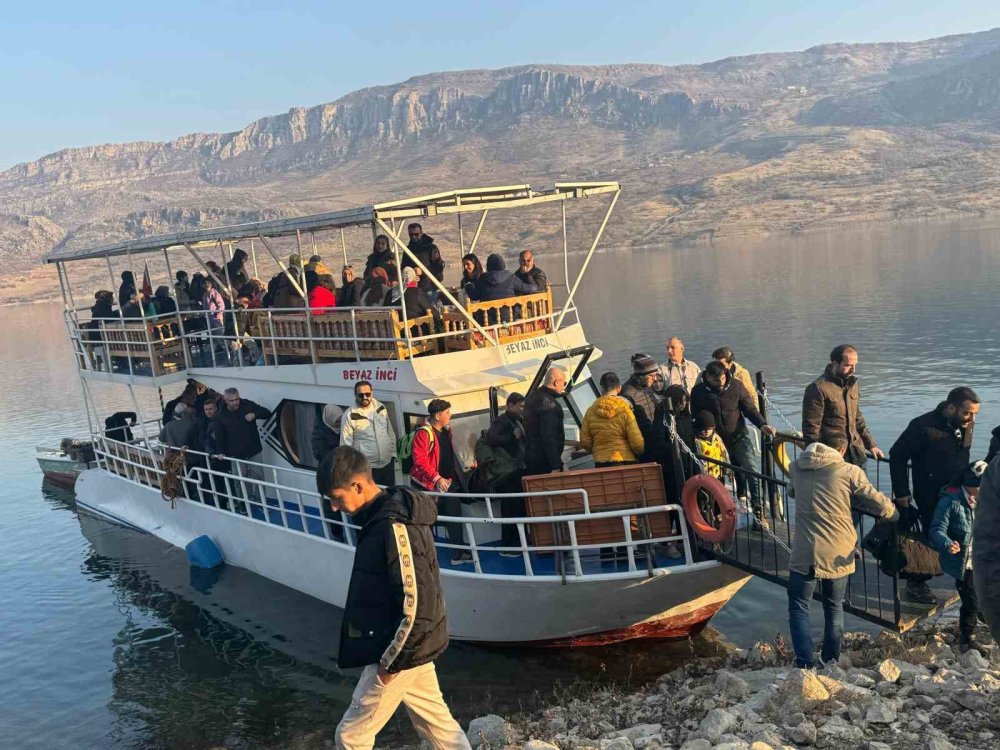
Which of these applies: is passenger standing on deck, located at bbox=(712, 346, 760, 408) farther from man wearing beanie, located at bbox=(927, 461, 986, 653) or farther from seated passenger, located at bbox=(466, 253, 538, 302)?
seated passenger, located at bbox=(466, 253, 538, 302)

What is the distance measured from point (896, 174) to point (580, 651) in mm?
143698

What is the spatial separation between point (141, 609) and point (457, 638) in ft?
21.5

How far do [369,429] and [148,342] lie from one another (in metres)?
5.69

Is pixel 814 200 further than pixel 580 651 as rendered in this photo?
Yes

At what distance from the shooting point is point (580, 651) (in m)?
9.86

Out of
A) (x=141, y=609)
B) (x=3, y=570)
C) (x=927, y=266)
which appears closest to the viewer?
(x=141, y=609)

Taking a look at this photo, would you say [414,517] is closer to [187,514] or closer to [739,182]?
[187,514]

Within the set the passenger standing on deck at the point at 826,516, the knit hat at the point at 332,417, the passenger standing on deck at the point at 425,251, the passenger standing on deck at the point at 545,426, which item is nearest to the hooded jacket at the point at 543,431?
the passenger standing on deck at the point at 545,426

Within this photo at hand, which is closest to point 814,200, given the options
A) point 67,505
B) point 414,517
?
point 67,505

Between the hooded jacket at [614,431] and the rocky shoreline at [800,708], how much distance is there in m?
2.24

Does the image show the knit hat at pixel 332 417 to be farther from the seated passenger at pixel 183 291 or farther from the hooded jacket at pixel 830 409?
the hooded jacket at pixel 830 409

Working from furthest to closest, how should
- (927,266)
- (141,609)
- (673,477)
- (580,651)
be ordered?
(927,266), (141,609), (580,651), (673,477)

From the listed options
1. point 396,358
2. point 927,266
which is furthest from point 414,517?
point 927,266

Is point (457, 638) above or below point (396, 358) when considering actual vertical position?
below
